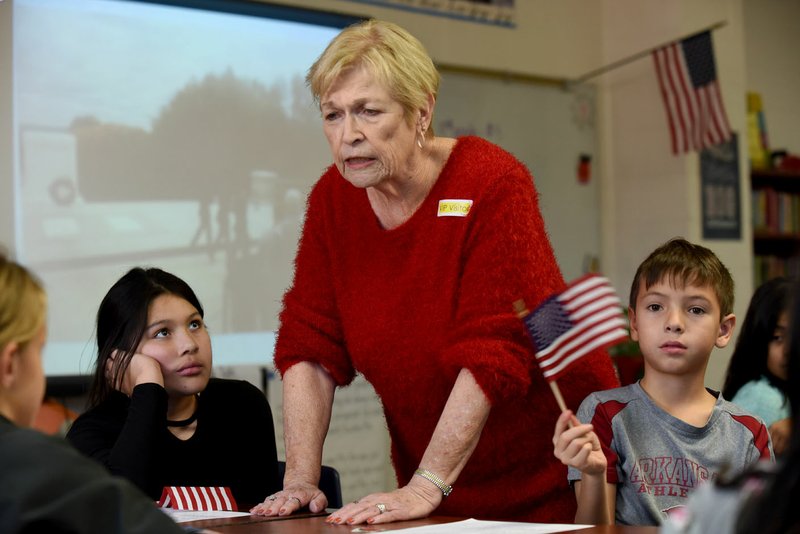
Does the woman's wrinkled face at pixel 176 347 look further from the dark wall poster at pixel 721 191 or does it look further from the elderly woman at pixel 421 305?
the dark wall poster at pixel 721 191

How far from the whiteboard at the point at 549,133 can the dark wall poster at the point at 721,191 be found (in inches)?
27.8

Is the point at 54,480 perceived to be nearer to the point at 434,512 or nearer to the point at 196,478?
the point at 434,512

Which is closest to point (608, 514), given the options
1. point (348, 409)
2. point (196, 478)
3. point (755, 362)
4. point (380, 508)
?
point (380, 508)

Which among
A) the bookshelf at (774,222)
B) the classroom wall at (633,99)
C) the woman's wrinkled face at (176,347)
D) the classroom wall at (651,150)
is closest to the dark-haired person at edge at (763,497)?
the woman's wrinkled face at (176,347)

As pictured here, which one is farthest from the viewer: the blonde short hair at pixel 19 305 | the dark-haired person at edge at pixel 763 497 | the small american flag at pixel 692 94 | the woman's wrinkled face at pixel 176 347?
the small american flag at pixel 692 94

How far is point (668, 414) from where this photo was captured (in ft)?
6.93

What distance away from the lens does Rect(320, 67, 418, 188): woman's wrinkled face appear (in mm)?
2016

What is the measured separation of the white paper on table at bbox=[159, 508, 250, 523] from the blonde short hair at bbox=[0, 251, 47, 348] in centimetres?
61

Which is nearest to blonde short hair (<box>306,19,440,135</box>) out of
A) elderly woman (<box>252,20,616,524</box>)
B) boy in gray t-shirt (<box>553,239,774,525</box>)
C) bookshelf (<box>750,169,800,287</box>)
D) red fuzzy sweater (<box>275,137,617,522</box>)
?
elderly woman (<box>252,20,616,524</box>)

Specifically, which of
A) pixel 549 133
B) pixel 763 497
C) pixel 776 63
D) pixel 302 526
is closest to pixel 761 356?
pixel 302 526

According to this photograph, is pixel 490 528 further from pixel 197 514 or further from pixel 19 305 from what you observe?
pixel 19 305

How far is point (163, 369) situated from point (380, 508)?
38.1 inches

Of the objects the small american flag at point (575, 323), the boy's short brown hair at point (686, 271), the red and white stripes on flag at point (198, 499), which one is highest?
the boy's short brown hair at point (686, 271)

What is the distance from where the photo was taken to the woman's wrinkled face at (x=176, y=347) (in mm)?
2604
